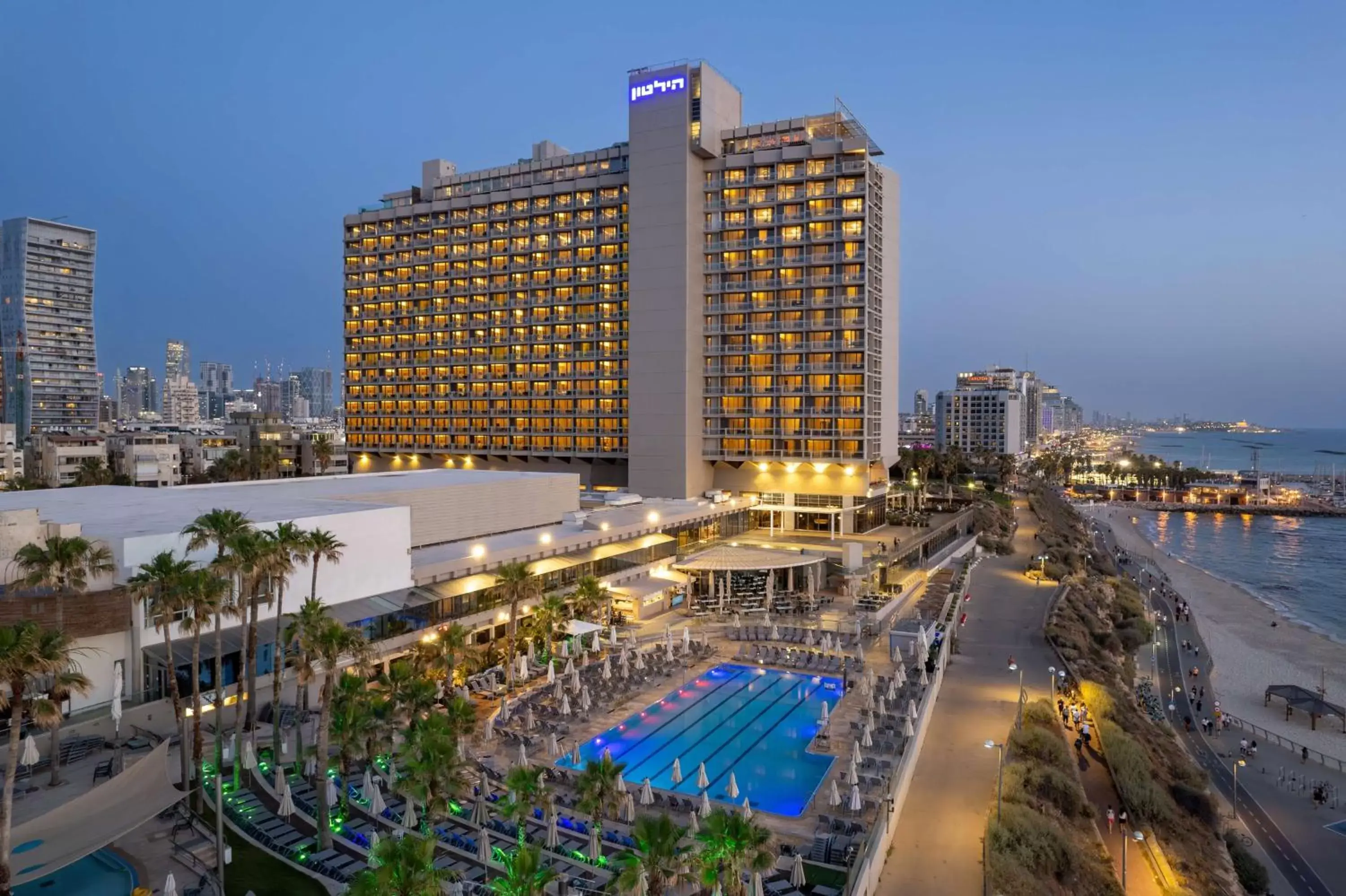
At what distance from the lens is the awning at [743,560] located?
5647cm

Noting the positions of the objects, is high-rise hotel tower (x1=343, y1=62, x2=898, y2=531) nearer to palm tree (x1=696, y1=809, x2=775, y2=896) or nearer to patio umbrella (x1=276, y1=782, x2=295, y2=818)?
patio umbrella (x1=276, y1=782, x2=295, y2=818)

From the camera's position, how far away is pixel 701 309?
86.0 meters

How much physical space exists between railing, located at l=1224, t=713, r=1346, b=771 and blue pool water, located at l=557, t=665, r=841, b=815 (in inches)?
1212

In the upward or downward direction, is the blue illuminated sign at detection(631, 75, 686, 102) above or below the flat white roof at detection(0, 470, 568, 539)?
above

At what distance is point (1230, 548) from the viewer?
431ft

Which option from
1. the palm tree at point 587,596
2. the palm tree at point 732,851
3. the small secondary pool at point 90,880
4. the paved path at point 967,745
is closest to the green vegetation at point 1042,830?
the paved path at point 967,745

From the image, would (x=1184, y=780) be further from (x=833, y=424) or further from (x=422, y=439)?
(x=422, y=439)

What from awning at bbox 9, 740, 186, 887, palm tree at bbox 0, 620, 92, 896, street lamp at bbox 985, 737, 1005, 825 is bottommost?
street lamp at bbox 985, 737, 1005, 825

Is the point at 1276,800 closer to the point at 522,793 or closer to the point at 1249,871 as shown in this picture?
the point at 1249,871

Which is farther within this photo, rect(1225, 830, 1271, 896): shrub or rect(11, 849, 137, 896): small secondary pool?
rect(1225, 830, 1271, 896): shrub

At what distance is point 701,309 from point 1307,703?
60.2m

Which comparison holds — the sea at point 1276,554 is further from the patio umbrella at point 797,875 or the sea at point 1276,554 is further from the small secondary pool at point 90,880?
the small secondary pool at point 90,880

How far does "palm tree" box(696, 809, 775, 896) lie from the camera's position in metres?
17.6

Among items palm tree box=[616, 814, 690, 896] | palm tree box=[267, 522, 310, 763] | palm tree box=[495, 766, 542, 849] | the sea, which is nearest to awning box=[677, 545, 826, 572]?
palm tree box=[267, 522, 310, 763]
